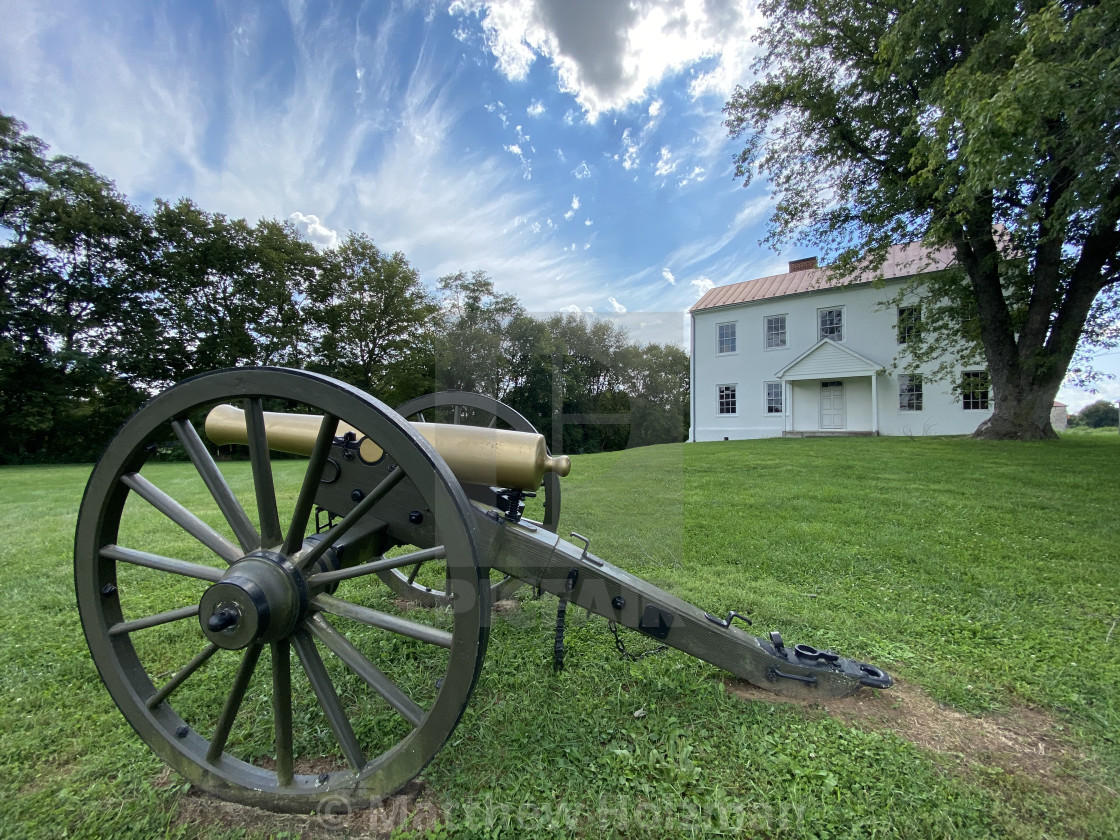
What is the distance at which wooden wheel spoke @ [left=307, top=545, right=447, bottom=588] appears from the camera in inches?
51.4

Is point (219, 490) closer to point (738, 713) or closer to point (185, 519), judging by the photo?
point (185, 519)

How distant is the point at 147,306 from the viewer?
2092 centimetres

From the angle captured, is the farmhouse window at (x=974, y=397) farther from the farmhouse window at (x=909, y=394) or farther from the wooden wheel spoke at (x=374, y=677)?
the wooden wheel spoke at (x=374, y=677)

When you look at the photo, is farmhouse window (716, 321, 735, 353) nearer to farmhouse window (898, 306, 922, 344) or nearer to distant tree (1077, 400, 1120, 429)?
farmhouse window (898, 306, 922, 344)

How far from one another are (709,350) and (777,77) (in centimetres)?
980

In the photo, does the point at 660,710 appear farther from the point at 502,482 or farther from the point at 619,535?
the point at 619,535

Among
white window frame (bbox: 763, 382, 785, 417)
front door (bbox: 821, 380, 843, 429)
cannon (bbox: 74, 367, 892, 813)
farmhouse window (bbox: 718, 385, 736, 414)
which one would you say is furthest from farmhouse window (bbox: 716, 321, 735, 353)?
cannon (bbox: 74, 367, 892, 813)

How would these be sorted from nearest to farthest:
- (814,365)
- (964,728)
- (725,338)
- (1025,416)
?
(964,728) < (1025,416) < (814,365) < (725,338)

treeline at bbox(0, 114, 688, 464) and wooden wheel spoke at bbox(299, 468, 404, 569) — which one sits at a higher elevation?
treeline at bbox(0, 114, 688, 464)

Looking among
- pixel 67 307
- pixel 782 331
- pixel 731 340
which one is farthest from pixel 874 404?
pixel 67 307

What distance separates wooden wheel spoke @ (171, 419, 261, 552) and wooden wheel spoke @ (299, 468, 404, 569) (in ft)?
0.66

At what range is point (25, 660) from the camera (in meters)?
2.29

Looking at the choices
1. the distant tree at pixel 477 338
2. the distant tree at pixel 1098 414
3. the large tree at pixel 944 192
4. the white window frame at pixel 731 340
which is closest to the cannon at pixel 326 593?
the distant tree at pixel 477 338

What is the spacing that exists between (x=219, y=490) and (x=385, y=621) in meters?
0.71
